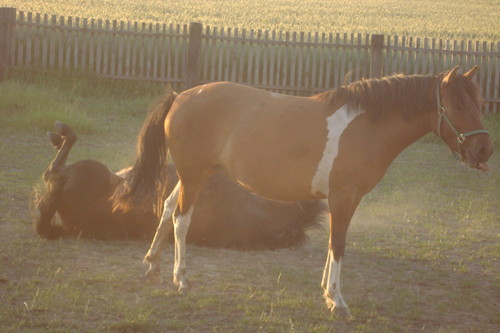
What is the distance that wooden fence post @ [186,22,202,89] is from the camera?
14812 millimetres

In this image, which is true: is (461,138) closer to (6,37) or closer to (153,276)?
(153,276)

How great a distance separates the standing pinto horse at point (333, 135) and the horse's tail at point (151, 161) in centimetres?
36

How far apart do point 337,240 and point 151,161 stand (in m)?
1.65

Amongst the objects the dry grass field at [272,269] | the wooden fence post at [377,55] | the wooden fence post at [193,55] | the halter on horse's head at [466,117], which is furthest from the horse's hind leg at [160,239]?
the wooden fence post at [377,55]

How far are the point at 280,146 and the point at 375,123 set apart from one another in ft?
2.22

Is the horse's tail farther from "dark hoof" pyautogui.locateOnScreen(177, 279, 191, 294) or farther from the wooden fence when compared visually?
the wooden fence

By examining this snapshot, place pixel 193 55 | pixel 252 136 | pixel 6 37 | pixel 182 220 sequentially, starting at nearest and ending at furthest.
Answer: pixel 252 136, pixel 182 220, pixel 6 37, pixel 193 55

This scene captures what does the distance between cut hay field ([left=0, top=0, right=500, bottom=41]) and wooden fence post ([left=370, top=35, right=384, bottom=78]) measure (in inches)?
391

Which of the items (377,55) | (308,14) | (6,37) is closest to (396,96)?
(377,55)

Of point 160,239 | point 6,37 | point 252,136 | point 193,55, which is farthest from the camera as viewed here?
point 193,55

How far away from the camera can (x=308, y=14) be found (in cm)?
3381

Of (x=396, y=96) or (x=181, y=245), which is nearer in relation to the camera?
(x=396, y=96)

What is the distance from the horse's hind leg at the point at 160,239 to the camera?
226 inches

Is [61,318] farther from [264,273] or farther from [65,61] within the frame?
[65,61]
